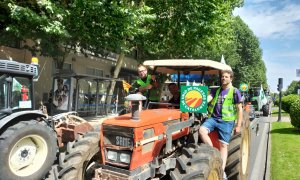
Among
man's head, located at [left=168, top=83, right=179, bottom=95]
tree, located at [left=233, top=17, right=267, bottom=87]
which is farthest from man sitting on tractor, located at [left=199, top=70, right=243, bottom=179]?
tree, located at [left=233, top=17, right=267, bottom=87]

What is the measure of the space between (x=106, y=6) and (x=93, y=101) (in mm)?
11782

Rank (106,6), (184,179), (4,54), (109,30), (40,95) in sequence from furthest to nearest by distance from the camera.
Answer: (40,95)
(4,54)
(109,30)
(106,6)
(184,179)

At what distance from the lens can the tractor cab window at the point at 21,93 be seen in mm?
6607

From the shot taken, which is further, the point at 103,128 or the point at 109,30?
the point at 109,30

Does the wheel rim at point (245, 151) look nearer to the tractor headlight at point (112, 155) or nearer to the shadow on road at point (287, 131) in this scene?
the tractor headlight at point (112, 155)

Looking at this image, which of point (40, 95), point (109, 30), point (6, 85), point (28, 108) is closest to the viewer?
point (6, 85)

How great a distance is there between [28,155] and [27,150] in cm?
10

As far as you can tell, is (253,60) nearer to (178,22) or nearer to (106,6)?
(178,22)

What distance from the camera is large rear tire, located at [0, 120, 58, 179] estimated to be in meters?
5.88

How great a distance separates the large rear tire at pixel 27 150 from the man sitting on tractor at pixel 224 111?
11.4 feet

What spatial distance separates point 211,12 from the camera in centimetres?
1706

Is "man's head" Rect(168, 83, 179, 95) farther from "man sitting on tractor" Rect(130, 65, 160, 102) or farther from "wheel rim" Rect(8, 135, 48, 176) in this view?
"wheel rim" Rect(8, 135, 48, 176)

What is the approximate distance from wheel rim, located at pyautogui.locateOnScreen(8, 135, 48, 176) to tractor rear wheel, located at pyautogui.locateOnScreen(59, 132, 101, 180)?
2009mm

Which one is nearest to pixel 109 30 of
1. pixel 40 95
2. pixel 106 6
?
pixel 106 6
